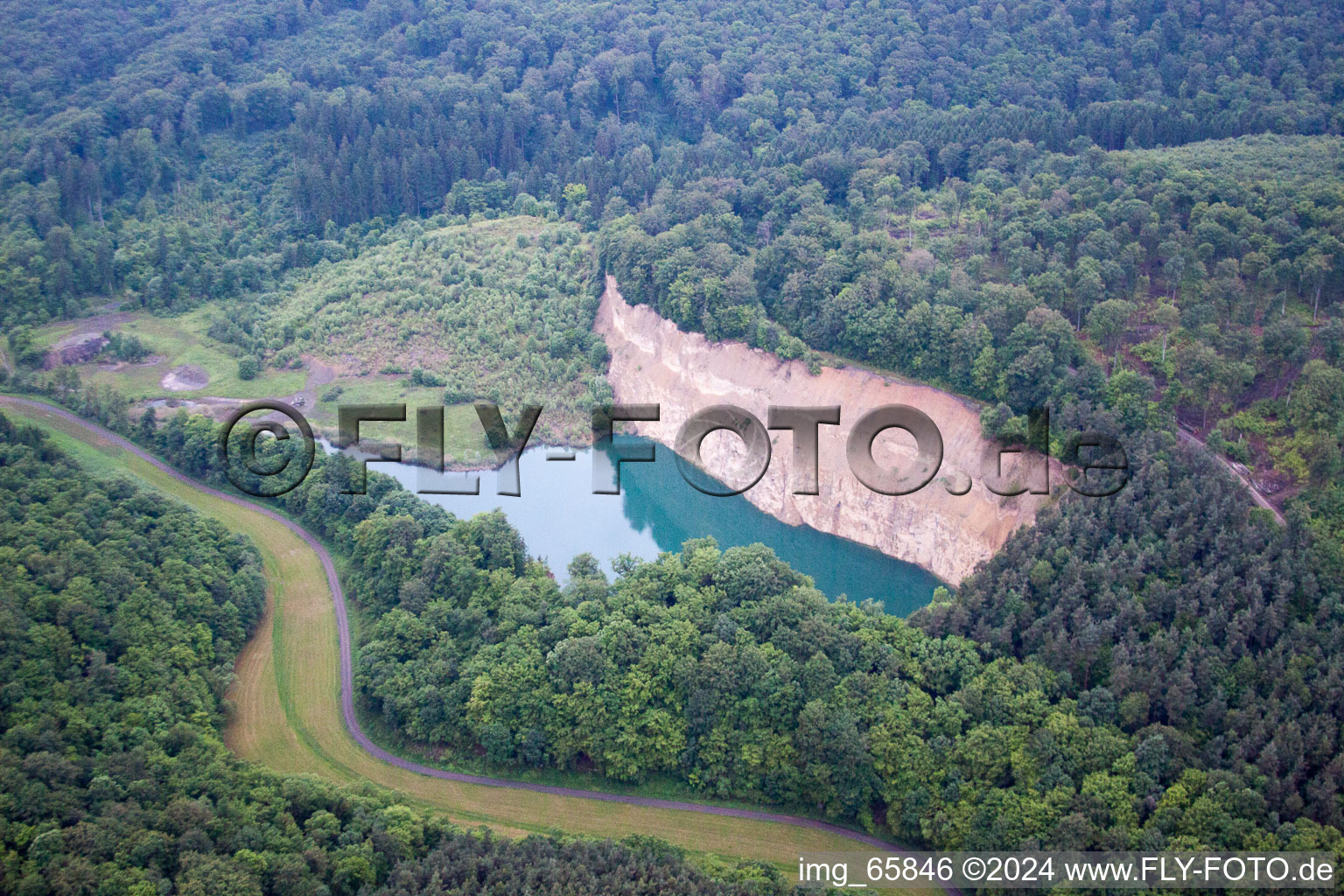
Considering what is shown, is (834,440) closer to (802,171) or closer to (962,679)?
(962,679)

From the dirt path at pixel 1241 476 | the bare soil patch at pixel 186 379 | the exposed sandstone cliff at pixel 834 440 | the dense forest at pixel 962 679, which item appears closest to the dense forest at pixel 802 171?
the dirt path at pixel 1241 476

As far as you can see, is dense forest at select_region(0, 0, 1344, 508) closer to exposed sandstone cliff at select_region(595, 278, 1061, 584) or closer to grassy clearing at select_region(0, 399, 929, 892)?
exposed sandstone cliff at select_region(595, 278, 1061, 584)

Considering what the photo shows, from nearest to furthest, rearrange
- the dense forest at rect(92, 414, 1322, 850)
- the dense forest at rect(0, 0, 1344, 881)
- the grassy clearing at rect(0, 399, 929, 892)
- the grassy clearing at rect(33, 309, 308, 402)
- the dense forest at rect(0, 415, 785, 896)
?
the dense forest at rect(0, 415, 785, 896) < the dense forest at rect(92, 414, 1322, 850) < the dense forest at rect(0, 0, 1344, 881) < the grassy clearing at rect(0, 399, 929, 892) < the grassy clearing at rect(33, 309, 308, 402)

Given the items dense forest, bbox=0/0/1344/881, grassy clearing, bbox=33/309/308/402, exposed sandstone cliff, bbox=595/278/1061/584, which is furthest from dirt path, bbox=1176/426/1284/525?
grassy clearing, bbox=33/309/308/402

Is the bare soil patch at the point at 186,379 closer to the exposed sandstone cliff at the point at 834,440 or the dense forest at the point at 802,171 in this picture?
the dense forest at the point at 802,171

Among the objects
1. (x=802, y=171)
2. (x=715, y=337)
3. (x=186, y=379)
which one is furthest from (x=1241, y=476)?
(x=186, y=379)

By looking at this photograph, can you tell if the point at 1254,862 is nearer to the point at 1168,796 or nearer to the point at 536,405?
the point at 1168,796

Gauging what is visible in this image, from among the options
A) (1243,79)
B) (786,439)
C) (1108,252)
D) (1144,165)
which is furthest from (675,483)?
(1243,79)
